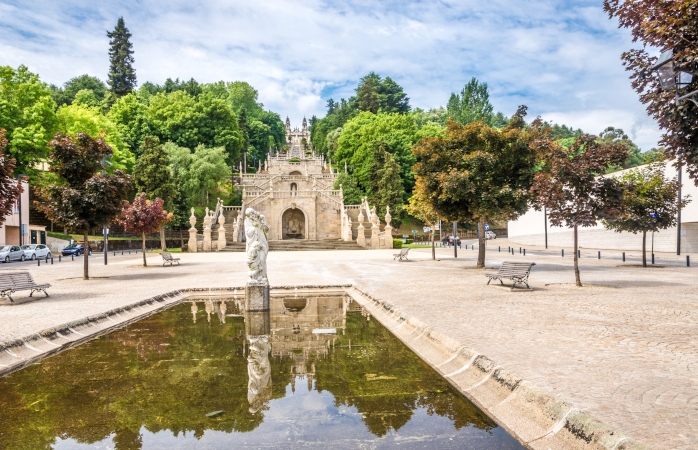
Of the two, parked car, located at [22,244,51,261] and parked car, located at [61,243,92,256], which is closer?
parked car, located at [22,244,51,261]

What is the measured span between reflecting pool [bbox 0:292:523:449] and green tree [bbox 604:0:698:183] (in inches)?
209

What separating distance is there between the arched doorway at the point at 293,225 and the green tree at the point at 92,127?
1921 cm

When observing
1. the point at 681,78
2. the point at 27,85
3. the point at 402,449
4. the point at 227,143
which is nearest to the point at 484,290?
the point at 681,78

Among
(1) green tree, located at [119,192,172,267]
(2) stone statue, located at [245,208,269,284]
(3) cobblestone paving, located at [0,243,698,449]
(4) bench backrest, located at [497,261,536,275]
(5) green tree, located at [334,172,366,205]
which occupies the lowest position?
(3) cobblestone paving, located at [0,243,698,449]

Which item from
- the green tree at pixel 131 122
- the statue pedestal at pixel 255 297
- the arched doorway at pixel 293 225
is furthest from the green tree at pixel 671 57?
the green tree at pixel 131 122

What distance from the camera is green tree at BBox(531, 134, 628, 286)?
1576 centimetres

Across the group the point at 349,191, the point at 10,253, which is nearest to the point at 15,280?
the point at 10,253

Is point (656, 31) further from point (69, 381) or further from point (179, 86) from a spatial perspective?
point (179, 86)

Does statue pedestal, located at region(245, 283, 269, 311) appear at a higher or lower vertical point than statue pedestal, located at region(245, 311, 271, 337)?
higher

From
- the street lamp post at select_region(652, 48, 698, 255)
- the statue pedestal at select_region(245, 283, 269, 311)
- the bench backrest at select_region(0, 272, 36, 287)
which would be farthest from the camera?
the bench backrest at select_region(0, 272, 36, 287)

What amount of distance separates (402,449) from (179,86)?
369 feet

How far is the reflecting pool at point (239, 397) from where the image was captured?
16.0 feet

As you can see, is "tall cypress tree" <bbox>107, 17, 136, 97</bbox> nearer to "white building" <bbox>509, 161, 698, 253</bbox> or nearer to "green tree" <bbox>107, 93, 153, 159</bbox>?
"green tree" <bbox>107, 93, 153, 159</bbox>

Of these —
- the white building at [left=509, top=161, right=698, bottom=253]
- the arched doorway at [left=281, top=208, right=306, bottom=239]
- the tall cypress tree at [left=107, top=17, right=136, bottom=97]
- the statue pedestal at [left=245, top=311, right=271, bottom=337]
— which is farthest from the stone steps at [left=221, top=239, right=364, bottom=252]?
the tall cypress tree at [left=107, top=17, right=136, bottom=97]
